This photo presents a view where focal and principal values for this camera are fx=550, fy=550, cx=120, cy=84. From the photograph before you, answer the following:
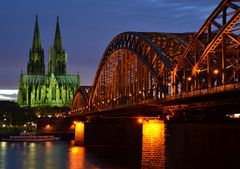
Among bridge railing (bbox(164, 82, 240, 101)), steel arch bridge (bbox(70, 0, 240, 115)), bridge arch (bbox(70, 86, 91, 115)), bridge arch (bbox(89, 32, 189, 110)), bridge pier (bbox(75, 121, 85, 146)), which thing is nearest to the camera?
bridge railing (bbox(164, 82, 240, 101))

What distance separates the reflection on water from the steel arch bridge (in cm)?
351

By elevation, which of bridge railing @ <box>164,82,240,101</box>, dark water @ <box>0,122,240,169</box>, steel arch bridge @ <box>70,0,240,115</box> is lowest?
dark water @ <box>0,122,240,169</box>

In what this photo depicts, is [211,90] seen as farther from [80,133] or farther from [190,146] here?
[80,133]

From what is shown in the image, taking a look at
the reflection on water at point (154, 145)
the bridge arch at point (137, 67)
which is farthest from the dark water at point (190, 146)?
the bridge arch at point (137, 67)

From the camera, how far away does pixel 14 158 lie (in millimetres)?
91750

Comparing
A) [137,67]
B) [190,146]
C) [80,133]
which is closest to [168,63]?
[190,146]

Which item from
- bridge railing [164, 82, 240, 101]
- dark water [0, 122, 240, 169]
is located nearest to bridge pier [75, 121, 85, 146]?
dark water [0, 122, 240, 169]

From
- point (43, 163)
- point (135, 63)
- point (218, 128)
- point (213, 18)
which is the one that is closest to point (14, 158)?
point (43, 163)

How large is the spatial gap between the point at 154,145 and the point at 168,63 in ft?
43.7

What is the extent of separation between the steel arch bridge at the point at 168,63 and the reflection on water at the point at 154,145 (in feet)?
11.5

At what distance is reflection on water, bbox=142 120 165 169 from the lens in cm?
5569

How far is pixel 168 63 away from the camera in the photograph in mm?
66938

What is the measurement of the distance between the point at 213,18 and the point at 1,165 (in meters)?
40.9

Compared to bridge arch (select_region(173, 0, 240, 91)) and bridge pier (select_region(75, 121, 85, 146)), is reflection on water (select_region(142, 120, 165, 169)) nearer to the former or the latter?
bridge arch (select_region(173, 0, 240, 91))
